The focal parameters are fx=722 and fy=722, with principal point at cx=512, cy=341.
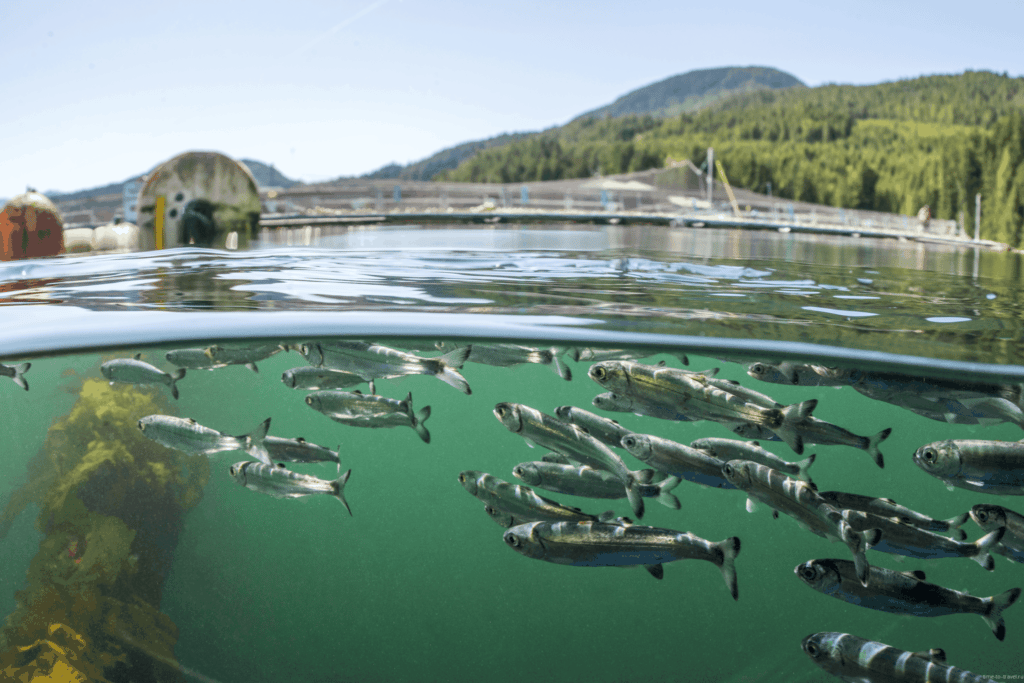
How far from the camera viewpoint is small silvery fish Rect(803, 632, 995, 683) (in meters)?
4.22

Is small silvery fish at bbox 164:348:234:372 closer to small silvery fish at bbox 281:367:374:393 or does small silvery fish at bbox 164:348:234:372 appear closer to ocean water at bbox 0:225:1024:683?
ocean water at bbox 0:225:1024:683

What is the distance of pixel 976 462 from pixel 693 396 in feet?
5.80

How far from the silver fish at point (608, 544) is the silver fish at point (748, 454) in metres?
0.65

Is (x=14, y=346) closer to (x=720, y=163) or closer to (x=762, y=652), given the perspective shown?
(x=762, y=652)

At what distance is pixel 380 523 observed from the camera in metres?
37.4

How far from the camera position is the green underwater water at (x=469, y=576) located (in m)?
14.4

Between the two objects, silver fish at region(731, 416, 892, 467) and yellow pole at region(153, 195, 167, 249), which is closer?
silver fish at region(731, 416, 892, 467)

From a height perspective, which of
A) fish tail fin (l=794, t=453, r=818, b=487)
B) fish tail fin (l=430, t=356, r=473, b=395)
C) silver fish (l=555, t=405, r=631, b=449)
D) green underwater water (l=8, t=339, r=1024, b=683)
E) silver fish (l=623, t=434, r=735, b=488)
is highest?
fish tail fin (l=430, t=356, r=473, b=395)

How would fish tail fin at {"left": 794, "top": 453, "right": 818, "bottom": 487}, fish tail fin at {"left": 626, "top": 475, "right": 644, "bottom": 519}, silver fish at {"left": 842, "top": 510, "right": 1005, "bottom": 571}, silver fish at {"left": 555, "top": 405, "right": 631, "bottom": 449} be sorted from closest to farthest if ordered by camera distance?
fish tail fin at {"left": 626, "top": 475, "right": 644, "bottom": 519} → silver fish at {"left": 842, "top": 510, "right": 1005, "bottom": 571} → fish tail fin at {"left": 794, "top": 453, "right": 818, "bottom": 487} → silver fish at {"left": 555, "top": 405, "right": 631, "bottom": 449}

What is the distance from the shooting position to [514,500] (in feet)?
16.6

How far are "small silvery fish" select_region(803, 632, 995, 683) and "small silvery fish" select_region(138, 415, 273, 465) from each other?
13.9 feet

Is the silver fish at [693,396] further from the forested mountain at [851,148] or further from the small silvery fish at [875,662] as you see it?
the forested mountain at [851,148]

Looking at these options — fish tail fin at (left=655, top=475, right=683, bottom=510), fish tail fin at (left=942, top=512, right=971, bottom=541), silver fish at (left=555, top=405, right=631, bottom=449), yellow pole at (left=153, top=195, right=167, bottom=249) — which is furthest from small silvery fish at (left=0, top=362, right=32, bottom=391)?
yellow pole at (left=153, top=195, right=167, bottom=249)

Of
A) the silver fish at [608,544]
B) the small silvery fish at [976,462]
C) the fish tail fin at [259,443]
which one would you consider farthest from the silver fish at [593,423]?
the fish tail fin at [259,443]
